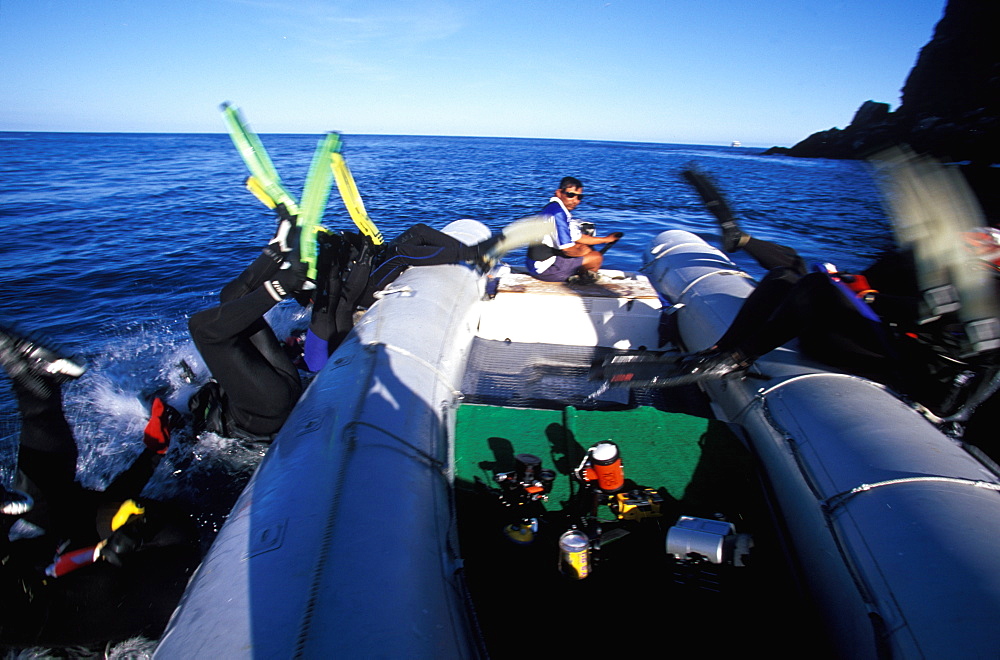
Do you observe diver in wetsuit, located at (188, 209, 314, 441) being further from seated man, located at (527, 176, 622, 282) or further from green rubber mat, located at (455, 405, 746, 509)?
seated man, located at (527, 176, 622, 282)

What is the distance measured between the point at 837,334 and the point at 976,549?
1.59 meters

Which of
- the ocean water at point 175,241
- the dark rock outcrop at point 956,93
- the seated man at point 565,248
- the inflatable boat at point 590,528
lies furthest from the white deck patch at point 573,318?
the dark rock outcrop at point 956,93

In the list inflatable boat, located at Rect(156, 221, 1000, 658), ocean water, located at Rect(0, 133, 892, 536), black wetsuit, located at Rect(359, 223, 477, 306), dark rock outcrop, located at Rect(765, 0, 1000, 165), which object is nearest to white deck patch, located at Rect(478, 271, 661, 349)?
black wetsuit, located at Rect(359, 223, 477, 306)

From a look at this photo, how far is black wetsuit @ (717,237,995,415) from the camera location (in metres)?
2.60

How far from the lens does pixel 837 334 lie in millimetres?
3018

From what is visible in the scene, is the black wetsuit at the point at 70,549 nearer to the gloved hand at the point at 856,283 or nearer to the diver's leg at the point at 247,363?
the diver's leg at the point at 247,363

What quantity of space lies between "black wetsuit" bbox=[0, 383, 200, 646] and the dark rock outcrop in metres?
38.5

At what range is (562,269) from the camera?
5520 millimetres

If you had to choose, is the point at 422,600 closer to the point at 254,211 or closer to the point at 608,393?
the point at 608,393

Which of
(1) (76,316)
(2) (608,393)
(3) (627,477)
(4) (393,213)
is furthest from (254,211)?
(3) (627,477)

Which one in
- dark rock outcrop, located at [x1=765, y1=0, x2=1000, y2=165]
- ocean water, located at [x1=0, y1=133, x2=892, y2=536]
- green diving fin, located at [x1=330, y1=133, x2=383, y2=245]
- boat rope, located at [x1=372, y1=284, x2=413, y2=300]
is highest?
dark rock outcrop, located at [x1=765, y1=0, x2=1000, y2=165]

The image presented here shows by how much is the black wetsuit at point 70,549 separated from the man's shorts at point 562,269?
4.05 metres

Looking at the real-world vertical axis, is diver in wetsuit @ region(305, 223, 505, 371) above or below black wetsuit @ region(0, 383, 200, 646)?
above

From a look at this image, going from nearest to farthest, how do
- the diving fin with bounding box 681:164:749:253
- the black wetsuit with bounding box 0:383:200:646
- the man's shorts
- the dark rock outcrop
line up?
the black wetsuit with bounding box 0:383:200:646
the diving fin with bounding box 681:164:749:253
the man's shorts
the dark rock outcrop
